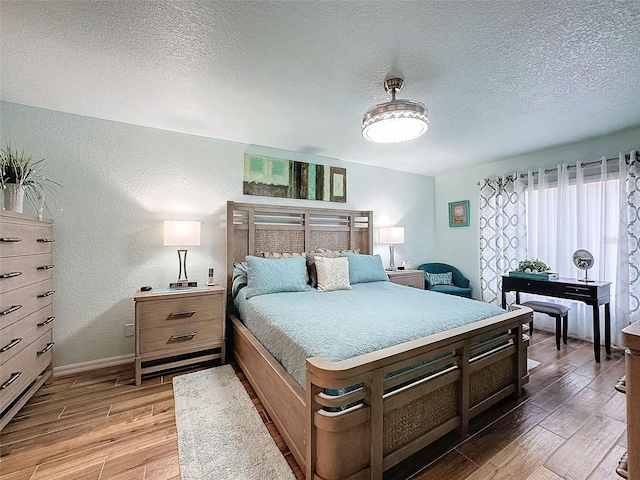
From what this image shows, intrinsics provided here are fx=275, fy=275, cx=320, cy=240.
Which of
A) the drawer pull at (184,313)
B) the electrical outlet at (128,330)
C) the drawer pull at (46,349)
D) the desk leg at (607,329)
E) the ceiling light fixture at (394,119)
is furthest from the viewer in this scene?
the desk leg at (607,329)

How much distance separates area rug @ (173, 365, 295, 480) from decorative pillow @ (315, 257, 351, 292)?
1.19 metres

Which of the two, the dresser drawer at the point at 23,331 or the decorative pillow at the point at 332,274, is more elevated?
the decorative pillow at the point at 332,274

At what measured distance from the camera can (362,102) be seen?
2.34 meters

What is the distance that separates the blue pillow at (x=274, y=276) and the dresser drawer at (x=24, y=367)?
1.55 meters

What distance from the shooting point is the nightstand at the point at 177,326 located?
234 cm

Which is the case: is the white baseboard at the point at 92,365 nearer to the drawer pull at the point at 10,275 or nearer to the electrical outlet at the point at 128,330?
the electrical outlet at the point at 128,330

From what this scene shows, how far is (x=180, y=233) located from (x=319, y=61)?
1.92 m

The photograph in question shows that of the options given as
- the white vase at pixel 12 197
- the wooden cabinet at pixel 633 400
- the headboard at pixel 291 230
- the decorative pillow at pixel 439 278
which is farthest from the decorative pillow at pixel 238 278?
the decorative pillow at pixel 439 278

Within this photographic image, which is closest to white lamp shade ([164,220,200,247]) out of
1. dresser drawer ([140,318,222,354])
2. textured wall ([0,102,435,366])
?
textured wall ([0,102,435,366])

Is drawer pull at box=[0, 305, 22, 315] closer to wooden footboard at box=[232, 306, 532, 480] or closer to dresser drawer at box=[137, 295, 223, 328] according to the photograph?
dresser drawer at box=[137, 295, 223, 328]

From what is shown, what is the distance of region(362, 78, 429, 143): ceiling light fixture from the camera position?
73.4 inches

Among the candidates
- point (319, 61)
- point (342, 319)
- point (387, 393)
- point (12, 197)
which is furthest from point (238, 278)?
point (319, 61)

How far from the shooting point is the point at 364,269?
3291mm

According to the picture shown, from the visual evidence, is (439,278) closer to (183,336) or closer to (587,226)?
(587,226)
